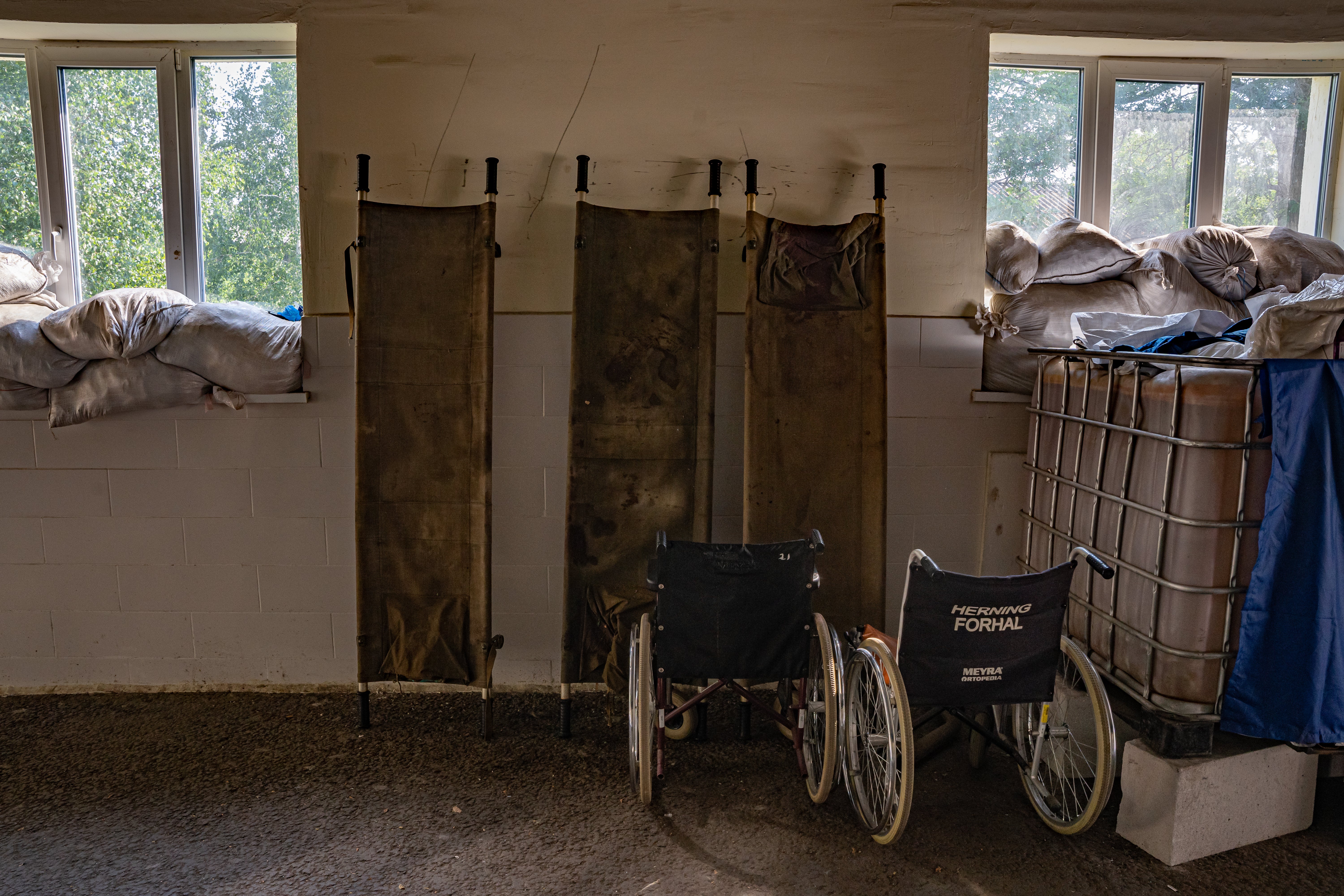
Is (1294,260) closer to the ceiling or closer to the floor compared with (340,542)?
closer to the ceiling

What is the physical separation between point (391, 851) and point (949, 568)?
2.01 m

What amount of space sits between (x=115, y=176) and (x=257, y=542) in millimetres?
1430

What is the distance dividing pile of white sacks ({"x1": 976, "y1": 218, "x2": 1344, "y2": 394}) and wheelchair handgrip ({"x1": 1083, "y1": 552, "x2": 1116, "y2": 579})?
3.51 ft

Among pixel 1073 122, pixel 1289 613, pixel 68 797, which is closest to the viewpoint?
pixel 1289 613

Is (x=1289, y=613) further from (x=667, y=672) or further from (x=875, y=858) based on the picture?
(x=667, y=672)

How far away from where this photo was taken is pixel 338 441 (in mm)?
2918

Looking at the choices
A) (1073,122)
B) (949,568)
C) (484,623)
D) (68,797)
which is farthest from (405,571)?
(1073,122)

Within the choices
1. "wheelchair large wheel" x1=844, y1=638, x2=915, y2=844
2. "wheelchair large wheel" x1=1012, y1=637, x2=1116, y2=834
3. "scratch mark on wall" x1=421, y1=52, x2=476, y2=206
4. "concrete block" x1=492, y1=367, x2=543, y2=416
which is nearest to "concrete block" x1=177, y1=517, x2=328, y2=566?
"concrete block" x1=492, y1=367, x2=543, y2=416

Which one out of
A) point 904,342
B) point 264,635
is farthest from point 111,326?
point 904,342

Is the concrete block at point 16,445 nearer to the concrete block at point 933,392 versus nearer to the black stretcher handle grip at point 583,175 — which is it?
the black stretcher handle grip at point 583,175

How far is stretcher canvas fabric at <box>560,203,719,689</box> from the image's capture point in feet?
8.98

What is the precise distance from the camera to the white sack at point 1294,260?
9.70 feet

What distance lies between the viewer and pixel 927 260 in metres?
2.93

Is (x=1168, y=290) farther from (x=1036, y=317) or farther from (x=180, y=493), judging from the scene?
(x=180, y=493)
